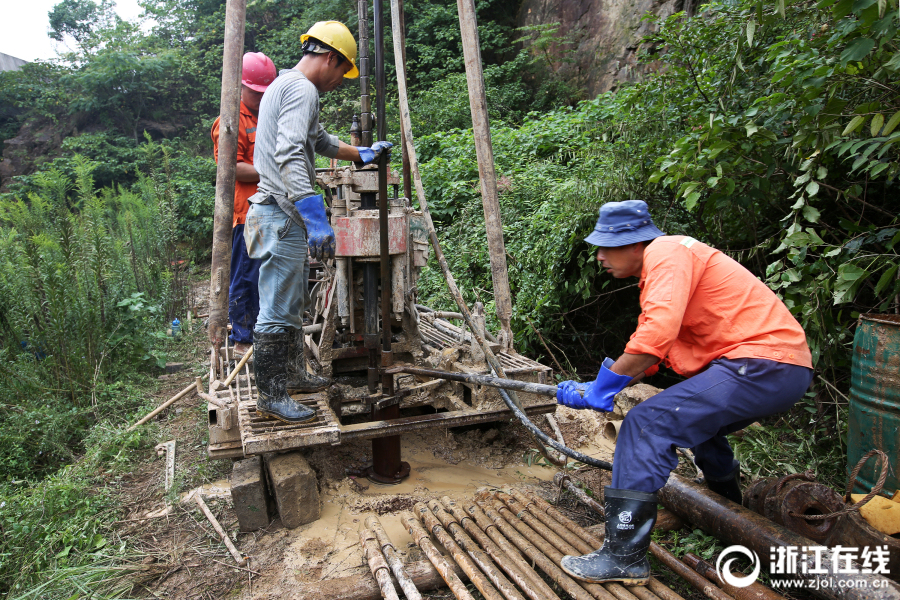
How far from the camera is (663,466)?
2297 mm

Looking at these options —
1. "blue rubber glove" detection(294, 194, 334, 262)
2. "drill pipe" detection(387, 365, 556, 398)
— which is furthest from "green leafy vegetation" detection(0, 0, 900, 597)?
"blue rubber glove" detection(294, 194, 334, 262)

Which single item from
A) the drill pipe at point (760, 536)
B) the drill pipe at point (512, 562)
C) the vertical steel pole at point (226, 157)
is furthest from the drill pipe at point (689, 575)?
the vertical steel pole at point (226, 157)

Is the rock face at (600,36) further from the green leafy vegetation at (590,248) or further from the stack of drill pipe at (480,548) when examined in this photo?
the stack of drill pipe at (480,548)

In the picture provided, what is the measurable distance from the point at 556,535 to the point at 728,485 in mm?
923

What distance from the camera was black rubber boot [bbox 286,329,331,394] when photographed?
11.3 feet

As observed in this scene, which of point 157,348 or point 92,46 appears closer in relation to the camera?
point 157,348

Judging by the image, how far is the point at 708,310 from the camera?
2.35 meters

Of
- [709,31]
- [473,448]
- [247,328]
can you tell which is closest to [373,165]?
[247,328]

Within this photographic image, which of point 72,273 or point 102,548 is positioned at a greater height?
point 72,273

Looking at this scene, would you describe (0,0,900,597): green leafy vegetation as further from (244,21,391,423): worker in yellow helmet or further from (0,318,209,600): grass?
(244,21,391,423): worker in yellow helmet

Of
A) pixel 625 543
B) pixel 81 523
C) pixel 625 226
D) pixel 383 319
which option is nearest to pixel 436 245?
pixel 383 319

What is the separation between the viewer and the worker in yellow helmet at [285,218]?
2.93 meters

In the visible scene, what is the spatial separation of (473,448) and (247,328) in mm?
1991

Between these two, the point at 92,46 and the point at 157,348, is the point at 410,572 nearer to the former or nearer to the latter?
the point at 157,348
